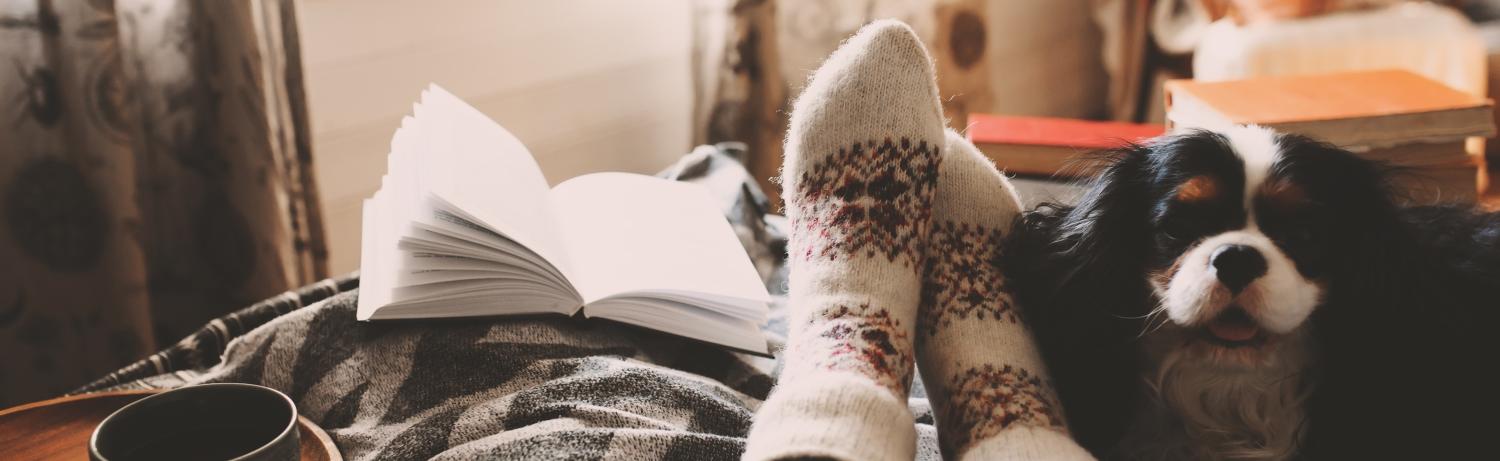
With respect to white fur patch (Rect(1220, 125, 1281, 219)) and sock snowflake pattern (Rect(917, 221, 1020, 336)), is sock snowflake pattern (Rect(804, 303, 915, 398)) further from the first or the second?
white fur patch (Rect(1220, 125, 1281, 219))

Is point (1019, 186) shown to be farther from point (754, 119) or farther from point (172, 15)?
point (172, 15)

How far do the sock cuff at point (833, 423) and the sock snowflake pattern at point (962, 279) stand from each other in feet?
0.53

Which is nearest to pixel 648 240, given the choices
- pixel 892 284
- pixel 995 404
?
pixel 892 284

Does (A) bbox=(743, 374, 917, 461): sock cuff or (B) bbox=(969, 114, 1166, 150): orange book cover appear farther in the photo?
(B) bbox=(969, 114, 1166, 150): orange book cover

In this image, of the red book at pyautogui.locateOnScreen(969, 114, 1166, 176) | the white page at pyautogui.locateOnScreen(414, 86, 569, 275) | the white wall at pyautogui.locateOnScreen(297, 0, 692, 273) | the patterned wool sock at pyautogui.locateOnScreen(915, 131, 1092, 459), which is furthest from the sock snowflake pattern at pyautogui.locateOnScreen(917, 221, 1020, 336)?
the white wall at pyautogui.locateOnScreen(297, 0, 692, 273)

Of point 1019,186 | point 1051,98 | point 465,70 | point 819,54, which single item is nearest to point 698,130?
point 819,54

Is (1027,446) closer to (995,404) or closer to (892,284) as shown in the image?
(995,404)

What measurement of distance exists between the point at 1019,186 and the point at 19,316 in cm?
109

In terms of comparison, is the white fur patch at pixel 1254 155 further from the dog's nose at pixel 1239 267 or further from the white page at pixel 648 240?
the white page at pixel 648 240

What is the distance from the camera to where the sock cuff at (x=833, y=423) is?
22.2 inches

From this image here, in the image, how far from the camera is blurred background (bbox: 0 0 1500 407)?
1073 millimetres

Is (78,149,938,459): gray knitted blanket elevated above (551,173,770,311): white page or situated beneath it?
situated beneath

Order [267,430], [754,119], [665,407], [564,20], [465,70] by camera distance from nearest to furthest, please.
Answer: [267,430]
[665,407]
[465,70]
[564,20]
[754,119]

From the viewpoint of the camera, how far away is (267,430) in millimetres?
561
